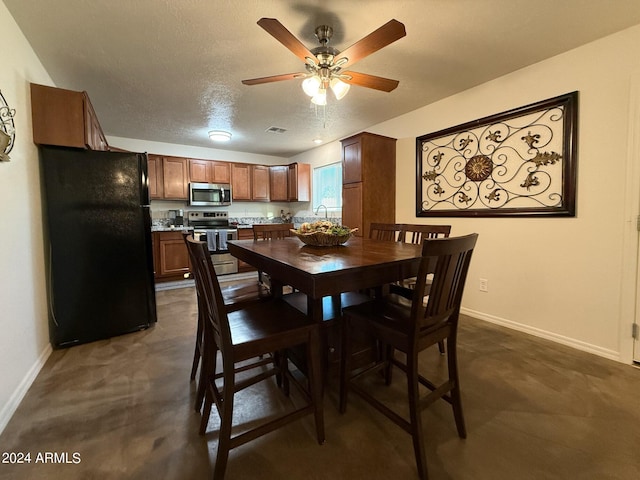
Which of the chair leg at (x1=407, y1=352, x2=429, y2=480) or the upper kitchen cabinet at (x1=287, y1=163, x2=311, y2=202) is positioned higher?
the upper kitchen cabinet at (x1=287, y1=163, x2=311, y2=202)

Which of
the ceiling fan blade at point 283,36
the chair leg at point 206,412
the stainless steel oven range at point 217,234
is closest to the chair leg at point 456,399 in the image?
the chair leg at point 206,412

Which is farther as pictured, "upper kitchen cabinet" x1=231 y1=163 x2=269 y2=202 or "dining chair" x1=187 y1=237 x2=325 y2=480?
"upper kitchen cabinet" x1=231 y1=163 x2=269 y2=202

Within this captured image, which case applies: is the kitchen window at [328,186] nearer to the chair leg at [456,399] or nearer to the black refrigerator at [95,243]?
the black refrigerator at [95,243]

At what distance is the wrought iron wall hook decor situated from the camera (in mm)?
1508

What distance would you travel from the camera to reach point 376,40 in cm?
152

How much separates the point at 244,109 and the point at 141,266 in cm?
207

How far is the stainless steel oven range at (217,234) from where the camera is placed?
4645 millimetres

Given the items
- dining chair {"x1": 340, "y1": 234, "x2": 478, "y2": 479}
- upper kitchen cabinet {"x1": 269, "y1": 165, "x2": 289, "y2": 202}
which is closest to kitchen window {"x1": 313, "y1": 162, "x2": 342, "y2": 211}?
upper kitchen cabinet {"x1": 269, "y1": 165, "x2": 289, "y2": 202}

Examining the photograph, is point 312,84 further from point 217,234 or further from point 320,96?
point 217,234

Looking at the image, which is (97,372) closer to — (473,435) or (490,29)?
(473,435)

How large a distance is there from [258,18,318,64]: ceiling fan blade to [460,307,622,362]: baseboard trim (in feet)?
9.04

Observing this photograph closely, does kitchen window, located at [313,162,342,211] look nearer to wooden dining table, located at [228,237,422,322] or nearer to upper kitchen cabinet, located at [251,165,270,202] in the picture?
upper kitchen cabinet, located at [251,165,270,202]

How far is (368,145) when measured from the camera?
340 cm

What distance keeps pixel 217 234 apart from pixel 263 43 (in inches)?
127
